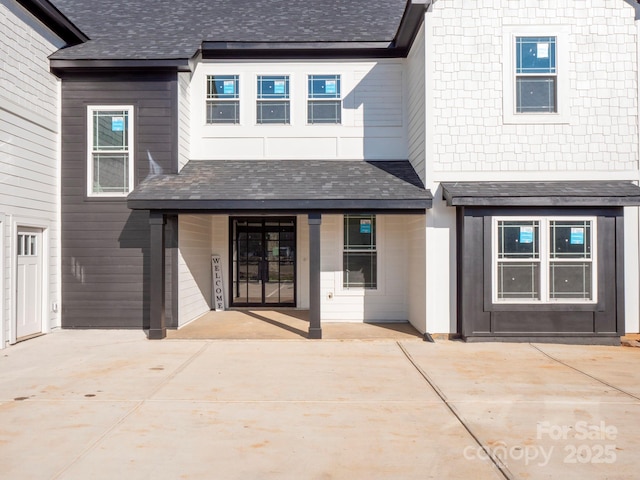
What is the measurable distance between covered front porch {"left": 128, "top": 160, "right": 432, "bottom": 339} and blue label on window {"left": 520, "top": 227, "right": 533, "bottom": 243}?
175 centimetres

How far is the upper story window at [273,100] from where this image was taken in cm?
1045

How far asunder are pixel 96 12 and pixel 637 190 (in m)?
12.9

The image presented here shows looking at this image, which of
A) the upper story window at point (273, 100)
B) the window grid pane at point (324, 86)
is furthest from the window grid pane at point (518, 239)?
the upper story window at point (273, 100)

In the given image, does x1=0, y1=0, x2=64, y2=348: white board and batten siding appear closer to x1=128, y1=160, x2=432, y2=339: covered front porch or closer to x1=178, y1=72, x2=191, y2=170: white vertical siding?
x1=128, y1=160, x2=432, y2=339: covered front porch

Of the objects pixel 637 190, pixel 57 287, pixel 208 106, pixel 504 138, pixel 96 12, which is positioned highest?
pixel 96 12

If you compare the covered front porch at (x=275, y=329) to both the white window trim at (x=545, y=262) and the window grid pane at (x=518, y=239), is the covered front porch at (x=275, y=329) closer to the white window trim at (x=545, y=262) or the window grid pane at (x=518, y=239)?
the white window trim at (x=545, y=262)

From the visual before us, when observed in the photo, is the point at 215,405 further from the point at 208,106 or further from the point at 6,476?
the point at 208,106

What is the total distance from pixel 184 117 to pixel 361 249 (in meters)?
4.83

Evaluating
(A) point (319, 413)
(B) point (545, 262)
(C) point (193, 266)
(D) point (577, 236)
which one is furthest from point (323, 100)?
(A) point (319, 413)

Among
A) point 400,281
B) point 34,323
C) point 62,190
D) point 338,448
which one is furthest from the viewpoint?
point 400,281

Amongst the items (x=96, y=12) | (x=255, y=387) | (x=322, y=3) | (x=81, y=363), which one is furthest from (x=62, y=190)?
(x=322, y=3)

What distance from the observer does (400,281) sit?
Answer: 10.4 m

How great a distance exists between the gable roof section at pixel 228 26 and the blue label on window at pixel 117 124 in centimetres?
116

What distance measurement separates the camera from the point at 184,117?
9.98m
